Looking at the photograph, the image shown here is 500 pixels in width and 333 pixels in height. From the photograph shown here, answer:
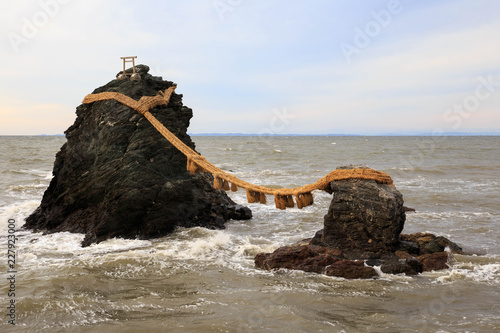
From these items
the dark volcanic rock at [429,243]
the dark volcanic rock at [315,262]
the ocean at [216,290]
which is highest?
the dark volcanic rock at [429,243]

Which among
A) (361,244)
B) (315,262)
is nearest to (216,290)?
(315,262)

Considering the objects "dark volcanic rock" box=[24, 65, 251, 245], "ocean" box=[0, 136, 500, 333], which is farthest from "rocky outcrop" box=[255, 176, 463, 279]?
"dark volcanic rock" box=[24, 65, 251, 245]

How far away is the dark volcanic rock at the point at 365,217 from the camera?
691 cm

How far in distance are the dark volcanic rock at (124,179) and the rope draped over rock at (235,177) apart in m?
0.20

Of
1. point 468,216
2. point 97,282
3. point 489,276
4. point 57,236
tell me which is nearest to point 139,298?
point 97,282

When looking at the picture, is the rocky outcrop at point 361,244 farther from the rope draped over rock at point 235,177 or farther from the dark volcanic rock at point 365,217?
the rope draped over rock at point 235,177

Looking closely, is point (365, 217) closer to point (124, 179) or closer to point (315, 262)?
point (315, 262)

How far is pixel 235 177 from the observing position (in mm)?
8023

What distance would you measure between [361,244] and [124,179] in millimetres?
5151

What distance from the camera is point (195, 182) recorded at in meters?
10.1

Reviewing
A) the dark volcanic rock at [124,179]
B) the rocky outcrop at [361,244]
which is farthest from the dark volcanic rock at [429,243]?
the dark volcanic rock at [124,179]

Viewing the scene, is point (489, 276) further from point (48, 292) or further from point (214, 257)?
point (48, 292)

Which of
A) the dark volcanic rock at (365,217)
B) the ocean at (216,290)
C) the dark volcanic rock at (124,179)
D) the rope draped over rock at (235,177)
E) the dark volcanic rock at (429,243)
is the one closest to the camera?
the ocean at (216,290)

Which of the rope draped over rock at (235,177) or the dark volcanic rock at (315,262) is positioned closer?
the dark volcanic rock at (315,262)
